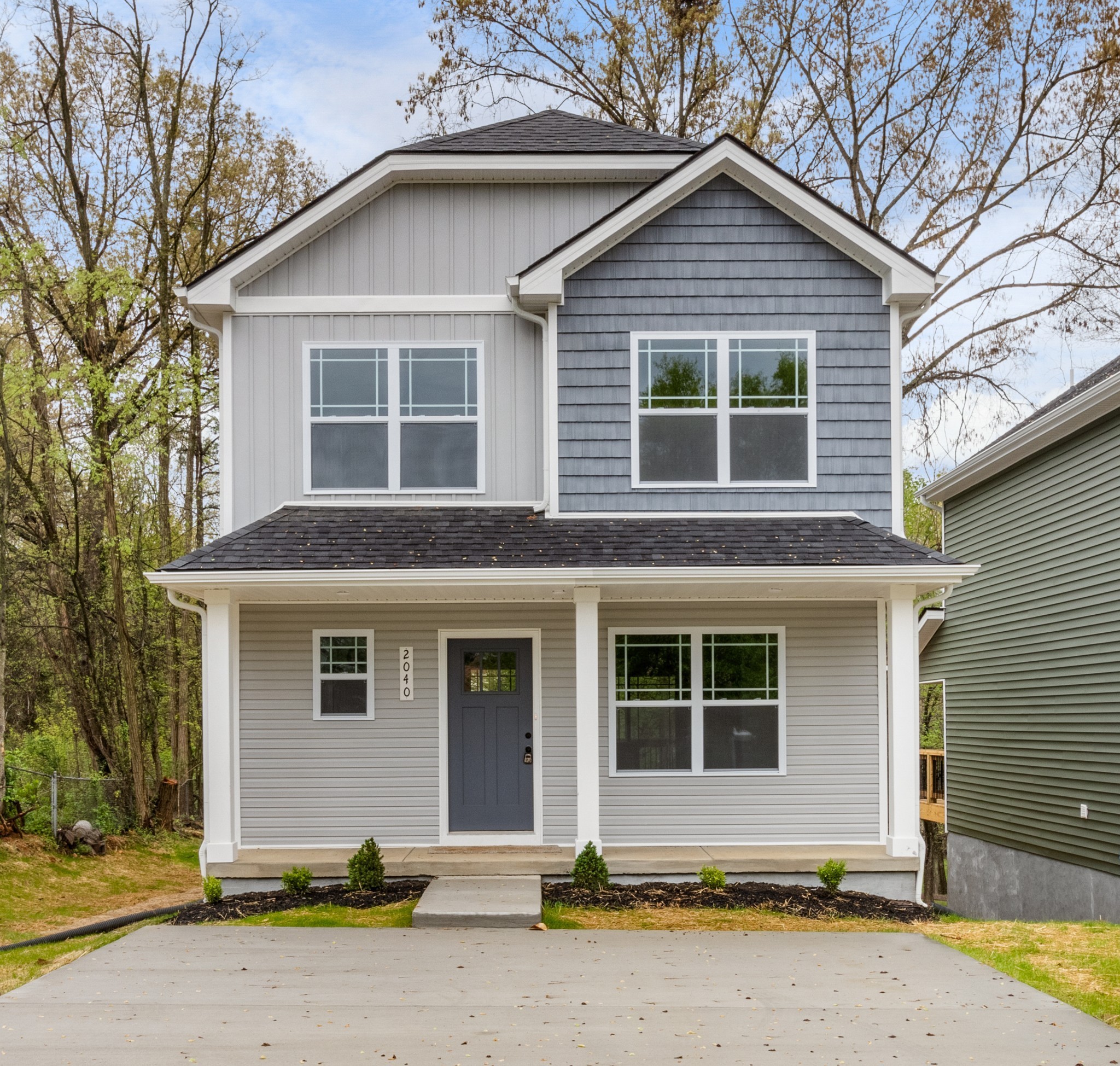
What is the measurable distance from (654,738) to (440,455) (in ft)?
11.7

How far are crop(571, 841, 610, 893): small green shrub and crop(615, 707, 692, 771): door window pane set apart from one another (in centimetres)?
136

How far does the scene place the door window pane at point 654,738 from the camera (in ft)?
34.9

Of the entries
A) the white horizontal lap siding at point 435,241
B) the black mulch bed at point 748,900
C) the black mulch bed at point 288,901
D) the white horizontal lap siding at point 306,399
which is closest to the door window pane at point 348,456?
the white horizontal lap siding at point 306,399

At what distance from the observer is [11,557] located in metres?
15.4

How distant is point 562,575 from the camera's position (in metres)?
9.38

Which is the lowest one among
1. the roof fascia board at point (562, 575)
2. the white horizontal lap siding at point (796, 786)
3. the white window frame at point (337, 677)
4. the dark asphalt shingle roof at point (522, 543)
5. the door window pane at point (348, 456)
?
the white horizontal lap siding at point (796, 786)

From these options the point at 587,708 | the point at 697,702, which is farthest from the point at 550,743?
the point at 697,702

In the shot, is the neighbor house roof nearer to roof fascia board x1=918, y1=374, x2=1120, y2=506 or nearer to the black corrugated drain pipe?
roof fascia board x1=918, y1=374, x2=1120, y2=506

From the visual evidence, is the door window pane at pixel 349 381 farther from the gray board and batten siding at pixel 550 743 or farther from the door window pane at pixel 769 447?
the door window pane at pixel 769 447

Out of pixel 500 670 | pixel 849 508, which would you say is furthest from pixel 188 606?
pixel 849 508

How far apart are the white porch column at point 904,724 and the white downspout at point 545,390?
3.44 m

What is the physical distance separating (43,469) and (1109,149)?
1813 centimetres

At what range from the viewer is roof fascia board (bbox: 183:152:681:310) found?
10938 mm

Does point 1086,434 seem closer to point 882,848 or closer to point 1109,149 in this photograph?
point 882,848
